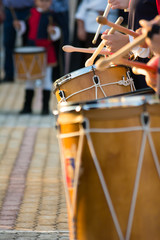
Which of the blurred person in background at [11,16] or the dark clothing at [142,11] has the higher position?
the blurred person in background at [11,16]

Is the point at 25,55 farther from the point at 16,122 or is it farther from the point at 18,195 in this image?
the point at 18,195

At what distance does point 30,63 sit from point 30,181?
2722mm

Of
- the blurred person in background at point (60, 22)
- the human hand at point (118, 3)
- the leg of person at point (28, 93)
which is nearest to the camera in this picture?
the human hand at point (118, 3)

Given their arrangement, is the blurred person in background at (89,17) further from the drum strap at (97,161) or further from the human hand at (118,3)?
the drum strap at (97,161)

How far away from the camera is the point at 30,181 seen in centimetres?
408

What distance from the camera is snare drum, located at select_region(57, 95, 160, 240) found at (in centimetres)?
200

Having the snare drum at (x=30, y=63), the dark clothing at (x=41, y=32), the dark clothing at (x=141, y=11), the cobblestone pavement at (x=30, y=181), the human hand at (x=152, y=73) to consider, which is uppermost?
the dark clothing at (x=41, y=32)

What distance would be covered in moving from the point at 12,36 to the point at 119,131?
6.47 metres

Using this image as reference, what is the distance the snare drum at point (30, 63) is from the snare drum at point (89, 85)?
377 cm

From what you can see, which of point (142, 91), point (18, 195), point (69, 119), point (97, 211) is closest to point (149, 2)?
point (142, 91)

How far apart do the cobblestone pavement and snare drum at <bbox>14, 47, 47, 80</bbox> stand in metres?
0.49

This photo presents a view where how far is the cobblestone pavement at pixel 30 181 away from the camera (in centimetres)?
304

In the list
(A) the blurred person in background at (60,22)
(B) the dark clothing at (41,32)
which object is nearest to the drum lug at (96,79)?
(B) the dark clothing at (41,32)

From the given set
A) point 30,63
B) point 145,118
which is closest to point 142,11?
point 145,118
